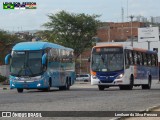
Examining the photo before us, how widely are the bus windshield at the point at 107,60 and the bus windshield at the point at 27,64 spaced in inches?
197

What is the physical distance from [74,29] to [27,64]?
2092 inches

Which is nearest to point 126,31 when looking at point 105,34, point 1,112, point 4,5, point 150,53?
point 105,34

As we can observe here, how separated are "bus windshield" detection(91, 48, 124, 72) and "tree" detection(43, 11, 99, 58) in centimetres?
4751

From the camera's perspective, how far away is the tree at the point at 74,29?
87.0 meters

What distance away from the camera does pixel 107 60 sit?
3834 centimetres

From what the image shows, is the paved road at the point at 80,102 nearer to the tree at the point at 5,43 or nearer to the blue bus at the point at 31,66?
the blue bus at the point at 31,66

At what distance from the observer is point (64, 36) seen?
87625mm

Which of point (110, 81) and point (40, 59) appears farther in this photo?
point (110, 81)

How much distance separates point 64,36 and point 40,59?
5225 centimetres

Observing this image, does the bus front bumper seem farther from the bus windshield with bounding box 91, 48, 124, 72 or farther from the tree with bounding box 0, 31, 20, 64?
the tree with bounding box 0, 31, 20, 64

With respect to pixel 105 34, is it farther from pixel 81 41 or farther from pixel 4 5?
pixel 4 5

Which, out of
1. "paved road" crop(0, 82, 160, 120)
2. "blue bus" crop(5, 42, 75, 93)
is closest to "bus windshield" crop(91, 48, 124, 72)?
"blue bus" crop(5, 42, 75, 93)

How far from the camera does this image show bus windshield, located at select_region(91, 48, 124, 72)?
125ft

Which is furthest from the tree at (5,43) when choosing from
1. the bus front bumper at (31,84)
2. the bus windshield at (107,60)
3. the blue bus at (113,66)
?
the bus front bumper at (31,84)
